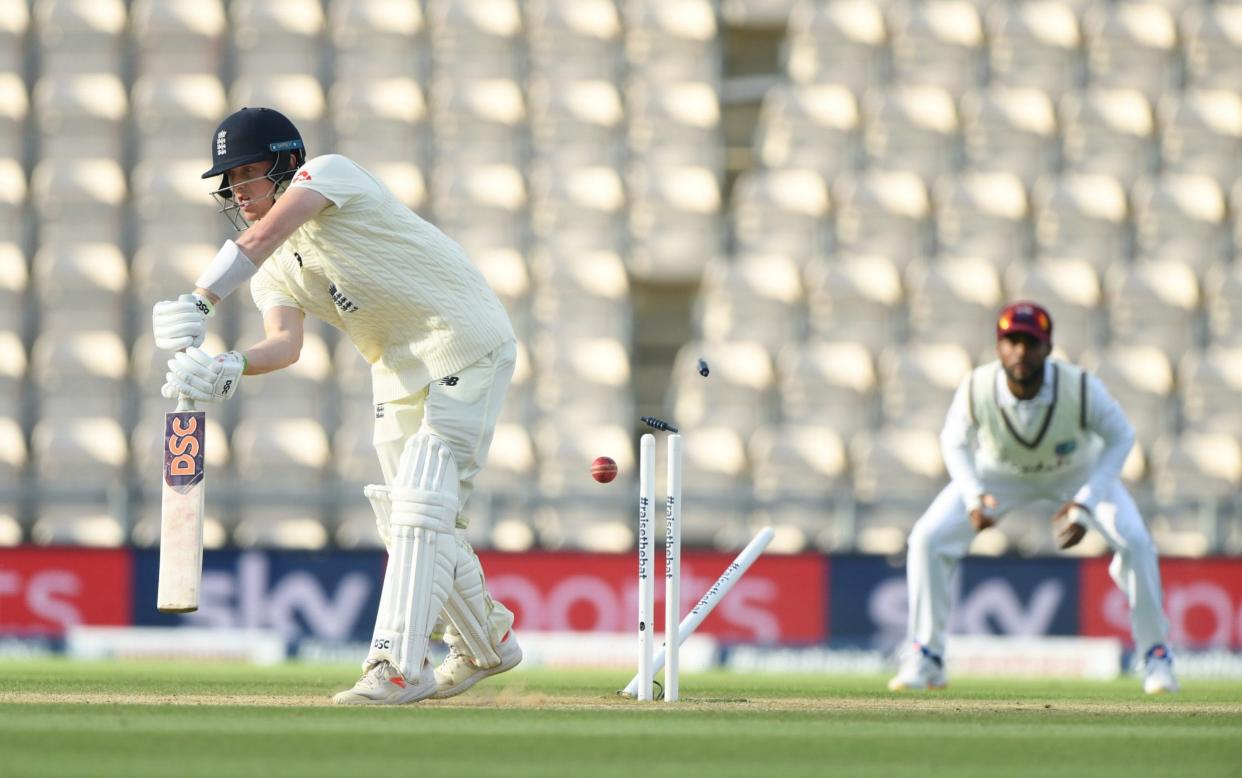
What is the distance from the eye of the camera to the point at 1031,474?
7289mm

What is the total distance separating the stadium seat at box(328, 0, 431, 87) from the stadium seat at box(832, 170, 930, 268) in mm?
3438

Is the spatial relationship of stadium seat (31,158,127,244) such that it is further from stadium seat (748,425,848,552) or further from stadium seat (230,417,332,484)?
stadium seat (748,425,848,552)

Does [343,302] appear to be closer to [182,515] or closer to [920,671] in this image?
[182,515]

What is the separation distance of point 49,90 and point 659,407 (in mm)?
5099

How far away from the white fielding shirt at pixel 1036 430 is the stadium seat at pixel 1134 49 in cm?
861

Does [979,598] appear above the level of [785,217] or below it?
below

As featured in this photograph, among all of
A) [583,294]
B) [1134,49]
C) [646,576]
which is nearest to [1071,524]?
[646,576]

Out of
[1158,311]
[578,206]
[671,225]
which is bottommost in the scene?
[1158,311]

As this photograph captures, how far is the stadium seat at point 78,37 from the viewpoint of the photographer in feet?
46.3

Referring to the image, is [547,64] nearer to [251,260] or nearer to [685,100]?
[685,100]

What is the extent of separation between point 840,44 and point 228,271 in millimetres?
10570

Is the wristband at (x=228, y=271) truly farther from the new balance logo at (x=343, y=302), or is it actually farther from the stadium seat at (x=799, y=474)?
the stadium seat at (x=799, y=474)

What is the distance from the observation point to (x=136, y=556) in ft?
36.6

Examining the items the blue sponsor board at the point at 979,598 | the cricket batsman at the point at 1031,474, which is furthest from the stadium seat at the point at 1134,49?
the cricket batsman at the point at 1031,474
